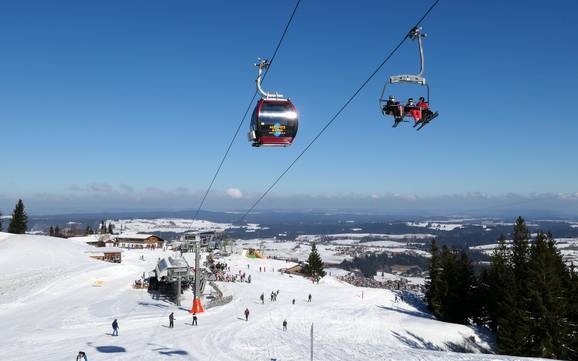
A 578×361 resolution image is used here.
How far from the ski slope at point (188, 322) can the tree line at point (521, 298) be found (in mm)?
5224

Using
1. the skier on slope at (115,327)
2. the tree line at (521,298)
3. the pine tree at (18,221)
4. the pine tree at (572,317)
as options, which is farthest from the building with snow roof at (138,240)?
the pine tree at (572,317)

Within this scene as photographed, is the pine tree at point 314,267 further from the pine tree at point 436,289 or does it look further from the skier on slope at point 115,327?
the skier on slope at point 115,327

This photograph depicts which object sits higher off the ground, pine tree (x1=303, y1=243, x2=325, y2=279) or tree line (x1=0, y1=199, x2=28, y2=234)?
tree line (x1=0, y1=199, x2=28, y2=234)

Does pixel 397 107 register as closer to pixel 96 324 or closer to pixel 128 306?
pixel 96 324

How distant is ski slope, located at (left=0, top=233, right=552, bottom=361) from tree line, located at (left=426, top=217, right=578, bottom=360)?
5.22m

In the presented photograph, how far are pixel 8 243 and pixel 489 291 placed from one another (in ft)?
230

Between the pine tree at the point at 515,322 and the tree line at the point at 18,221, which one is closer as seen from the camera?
the pine tree at the point at 515,322

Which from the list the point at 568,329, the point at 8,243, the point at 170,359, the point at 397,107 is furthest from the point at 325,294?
the point at 8,243

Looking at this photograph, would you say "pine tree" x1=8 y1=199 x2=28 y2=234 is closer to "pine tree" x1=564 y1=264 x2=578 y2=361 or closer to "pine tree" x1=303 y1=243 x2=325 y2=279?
"pine tree" x1=303 y1=243 x2=325 y2=279

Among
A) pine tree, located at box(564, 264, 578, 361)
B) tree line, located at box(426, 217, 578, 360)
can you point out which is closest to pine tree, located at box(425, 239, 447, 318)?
tree line, located at box(426, 217, 578, 360)

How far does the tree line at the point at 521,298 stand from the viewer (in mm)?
36969

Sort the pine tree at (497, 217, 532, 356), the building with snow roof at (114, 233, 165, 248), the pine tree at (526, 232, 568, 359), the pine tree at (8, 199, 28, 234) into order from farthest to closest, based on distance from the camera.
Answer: the building with snow roof at (114, 233, 165, 248), the pine tree at (8, 199, 28, 234), the pine tree at (497, 217, 532, 356), the pine tree at (526, 232, 568, 359)

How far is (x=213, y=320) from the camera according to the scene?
3519 centimetres

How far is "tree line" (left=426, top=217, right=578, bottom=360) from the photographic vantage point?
121 ft
